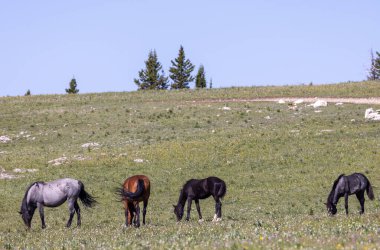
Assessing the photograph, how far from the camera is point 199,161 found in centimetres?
4478

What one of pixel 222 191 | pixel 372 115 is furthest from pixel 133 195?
pixel 372 115

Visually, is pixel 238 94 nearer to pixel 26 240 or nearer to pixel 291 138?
pixel 291 138

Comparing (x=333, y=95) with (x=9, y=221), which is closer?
(x=9, y=221)

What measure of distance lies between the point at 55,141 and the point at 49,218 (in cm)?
2392

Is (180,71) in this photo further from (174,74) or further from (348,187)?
(348,187)

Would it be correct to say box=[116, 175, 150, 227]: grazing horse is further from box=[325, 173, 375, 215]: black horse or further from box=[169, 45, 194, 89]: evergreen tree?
box=[169, 45, 194, 89]: evergreen tree

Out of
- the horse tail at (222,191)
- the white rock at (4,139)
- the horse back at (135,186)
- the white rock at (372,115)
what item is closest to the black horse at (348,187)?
the horse tail at (222,191)

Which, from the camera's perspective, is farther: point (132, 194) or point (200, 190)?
point (200, 190)

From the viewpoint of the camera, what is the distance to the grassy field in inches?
737

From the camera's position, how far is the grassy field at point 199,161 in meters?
18.7

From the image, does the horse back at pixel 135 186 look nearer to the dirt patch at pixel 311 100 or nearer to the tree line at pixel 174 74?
the dirt patch at pixel 311 100

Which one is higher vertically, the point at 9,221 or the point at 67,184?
the point at 67,184

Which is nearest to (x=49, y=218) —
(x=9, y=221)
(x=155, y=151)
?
(x=9, y=221)

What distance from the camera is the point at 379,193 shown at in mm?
35469
